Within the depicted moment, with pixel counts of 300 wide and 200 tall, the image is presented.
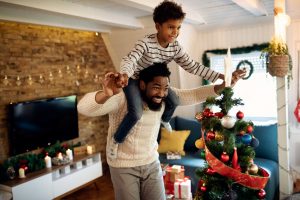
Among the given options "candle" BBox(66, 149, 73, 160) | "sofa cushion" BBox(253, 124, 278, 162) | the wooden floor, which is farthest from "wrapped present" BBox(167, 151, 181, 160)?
"candle" BBox(66, 149, 73, 160)

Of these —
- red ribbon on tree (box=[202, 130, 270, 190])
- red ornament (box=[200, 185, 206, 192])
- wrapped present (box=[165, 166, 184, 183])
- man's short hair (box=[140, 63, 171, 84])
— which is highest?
man's short hair (box=[140, 63, 171, 84])

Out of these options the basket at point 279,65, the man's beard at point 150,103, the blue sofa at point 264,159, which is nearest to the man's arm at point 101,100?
the man's beard at point 150,103

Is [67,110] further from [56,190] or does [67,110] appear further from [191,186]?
[191,186]

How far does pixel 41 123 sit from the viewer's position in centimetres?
396

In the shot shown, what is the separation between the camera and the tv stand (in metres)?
3.35

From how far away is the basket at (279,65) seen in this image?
2781 millimetres

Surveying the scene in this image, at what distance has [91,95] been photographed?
4.58 feet

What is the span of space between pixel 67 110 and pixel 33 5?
181cm

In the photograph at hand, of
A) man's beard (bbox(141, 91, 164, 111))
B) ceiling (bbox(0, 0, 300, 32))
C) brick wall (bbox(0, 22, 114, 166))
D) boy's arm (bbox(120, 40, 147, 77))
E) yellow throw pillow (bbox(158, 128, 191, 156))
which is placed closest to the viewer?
boy's arm (bbox(120, 40, 147, 77))

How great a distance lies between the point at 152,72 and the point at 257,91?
11.2 feet

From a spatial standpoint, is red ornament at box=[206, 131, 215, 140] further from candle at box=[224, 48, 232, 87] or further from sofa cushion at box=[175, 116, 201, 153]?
sofa cushion at box=[175, 116, 201, 153]

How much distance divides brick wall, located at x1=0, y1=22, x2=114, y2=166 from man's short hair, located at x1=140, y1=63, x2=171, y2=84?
8.64 ft

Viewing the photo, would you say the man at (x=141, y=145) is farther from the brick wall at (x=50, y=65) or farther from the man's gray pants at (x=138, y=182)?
the brick wall at (x=50, y=65)

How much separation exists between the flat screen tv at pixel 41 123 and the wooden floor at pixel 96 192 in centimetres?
78
